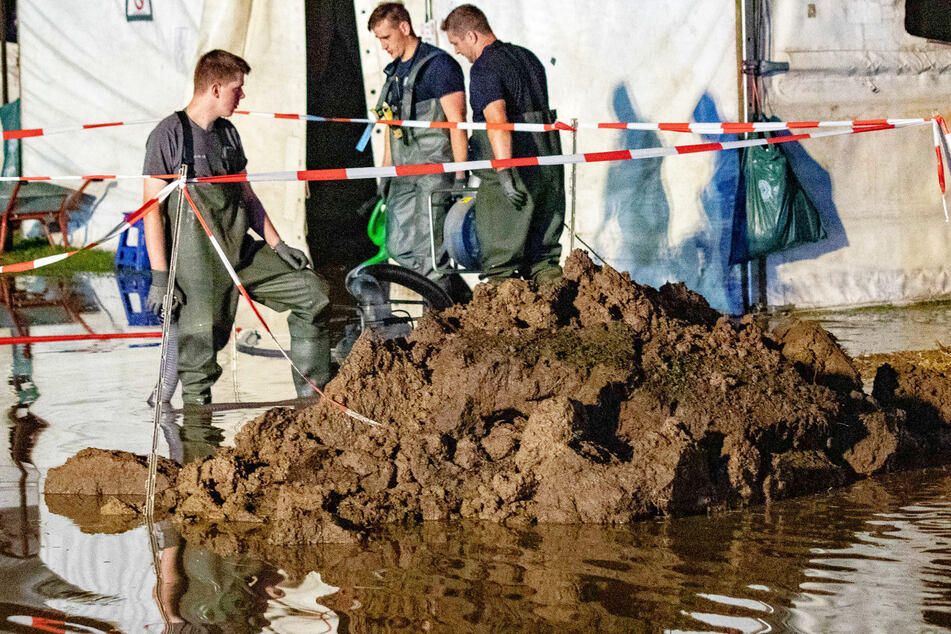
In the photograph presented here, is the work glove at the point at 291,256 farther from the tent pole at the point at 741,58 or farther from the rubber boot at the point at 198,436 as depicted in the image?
the tent pole at the point at 741,58

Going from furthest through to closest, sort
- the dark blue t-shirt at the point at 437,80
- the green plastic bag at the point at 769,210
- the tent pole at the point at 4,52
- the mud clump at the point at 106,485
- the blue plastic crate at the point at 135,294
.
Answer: the tent pole at the point at 4,52 < the blue plastic crate at the point at 135,294 < the green plastic bag at the point at 769,210 < the dark blue t-shirt at the point at 437,80 < the mud clump at the point at 106,485

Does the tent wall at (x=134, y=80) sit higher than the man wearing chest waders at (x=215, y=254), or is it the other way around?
the tent wall at (x=134, y=80)

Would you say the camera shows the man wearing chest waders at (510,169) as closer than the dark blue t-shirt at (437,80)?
Yes

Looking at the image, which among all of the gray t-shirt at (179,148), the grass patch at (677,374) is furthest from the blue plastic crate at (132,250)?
the grass patch at (677,374)

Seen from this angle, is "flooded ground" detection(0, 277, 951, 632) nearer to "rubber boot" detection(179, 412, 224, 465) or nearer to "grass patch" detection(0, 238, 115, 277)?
"rubber boot" detection(179, 412, 224, 465)

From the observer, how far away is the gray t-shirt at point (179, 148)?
223 inches

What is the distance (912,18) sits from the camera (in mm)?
9453

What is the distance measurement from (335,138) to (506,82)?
12.2 ft

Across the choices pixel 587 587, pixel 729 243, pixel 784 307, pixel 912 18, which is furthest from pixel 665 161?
pixel 587 587

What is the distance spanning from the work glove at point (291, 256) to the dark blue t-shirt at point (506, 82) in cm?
238

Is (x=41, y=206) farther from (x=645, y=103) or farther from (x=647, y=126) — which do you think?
(x=647, y=126)

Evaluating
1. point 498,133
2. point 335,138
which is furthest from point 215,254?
point 335,138

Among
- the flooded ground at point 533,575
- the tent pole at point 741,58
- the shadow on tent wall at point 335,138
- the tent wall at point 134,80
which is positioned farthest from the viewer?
the shadow on tent wall at point 335,138

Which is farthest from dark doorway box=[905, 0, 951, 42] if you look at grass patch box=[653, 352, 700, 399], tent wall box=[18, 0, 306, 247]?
grass patch box=[653, 352, 700, 399]
